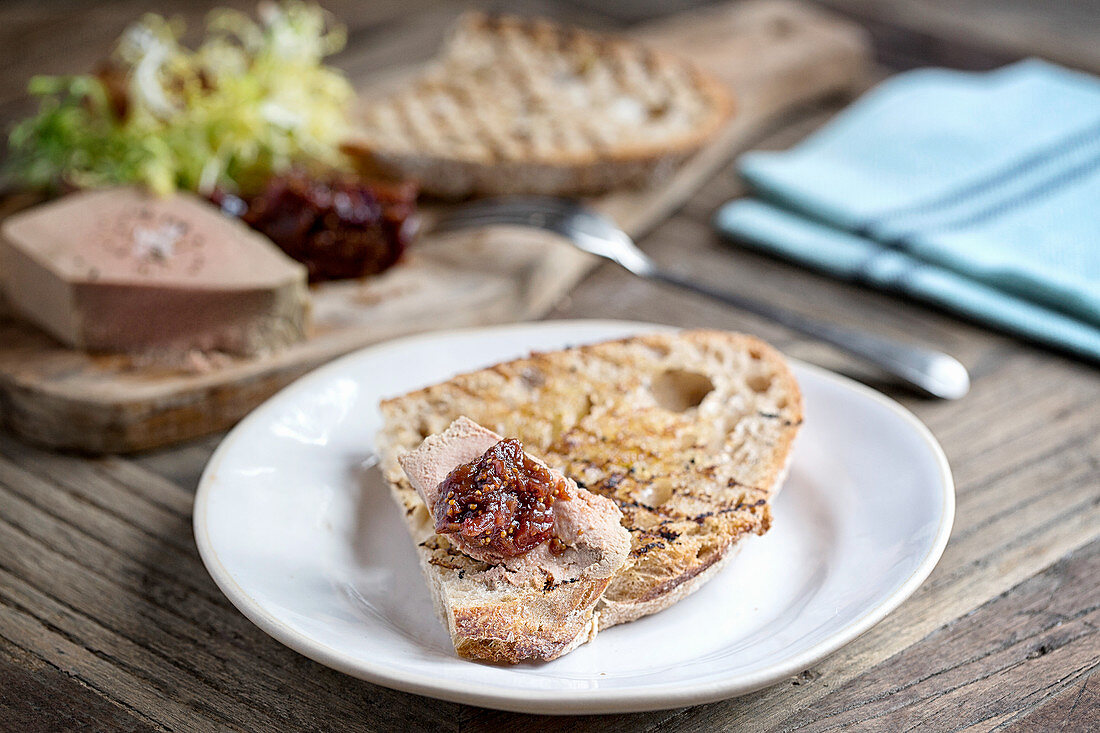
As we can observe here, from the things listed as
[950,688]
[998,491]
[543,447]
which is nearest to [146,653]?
[543,447]

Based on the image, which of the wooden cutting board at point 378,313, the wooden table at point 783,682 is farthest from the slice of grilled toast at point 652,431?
the wooden cutting board at point 378,313

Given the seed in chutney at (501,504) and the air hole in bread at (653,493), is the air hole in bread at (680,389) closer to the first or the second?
the air hole in bread at (653,493)

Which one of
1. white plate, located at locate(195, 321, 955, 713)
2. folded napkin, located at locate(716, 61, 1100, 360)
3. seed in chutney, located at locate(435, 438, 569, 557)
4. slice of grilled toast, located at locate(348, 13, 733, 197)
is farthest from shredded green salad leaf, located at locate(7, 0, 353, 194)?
seed in chutney, located at locate(435, 438, 569, 557)

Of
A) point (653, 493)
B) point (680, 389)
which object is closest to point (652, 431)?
point (653, 493)

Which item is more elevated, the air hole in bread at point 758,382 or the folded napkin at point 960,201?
the air hole in bread at point 758,382

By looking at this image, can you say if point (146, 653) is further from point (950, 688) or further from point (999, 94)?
point (999, 94)

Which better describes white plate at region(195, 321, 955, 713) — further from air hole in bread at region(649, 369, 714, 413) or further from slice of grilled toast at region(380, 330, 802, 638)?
air hole in bread at region(649, 369, 714, 413)

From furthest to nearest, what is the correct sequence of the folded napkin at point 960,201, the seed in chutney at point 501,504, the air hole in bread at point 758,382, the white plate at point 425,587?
the folded napkin at point 960,201
the air hole in bread at point 758,382
the seed in chutney at point 501,504
the white plate at point 425,587
